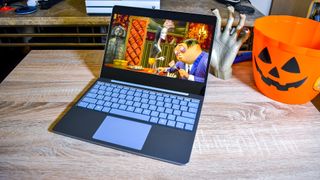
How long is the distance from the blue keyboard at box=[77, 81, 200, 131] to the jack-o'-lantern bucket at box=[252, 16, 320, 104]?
0.18m

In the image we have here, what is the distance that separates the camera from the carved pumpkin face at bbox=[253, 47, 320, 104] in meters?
0.52

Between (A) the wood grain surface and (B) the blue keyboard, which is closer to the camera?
(B) the blue keyboard

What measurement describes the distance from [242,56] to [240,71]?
72 millimetres

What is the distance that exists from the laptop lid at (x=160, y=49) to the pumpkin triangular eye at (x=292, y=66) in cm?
16

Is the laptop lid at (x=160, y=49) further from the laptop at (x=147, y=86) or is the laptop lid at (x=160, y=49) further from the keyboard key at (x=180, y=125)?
the keyboard key at (x=180, y=125)

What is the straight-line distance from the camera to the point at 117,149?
447 millimetres

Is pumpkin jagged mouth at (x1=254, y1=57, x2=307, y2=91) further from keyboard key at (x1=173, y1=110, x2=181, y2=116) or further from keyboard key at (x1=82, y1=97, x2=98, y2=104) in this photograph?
keyboard key at (x1=82, y1=97, x2=98, y2=104)

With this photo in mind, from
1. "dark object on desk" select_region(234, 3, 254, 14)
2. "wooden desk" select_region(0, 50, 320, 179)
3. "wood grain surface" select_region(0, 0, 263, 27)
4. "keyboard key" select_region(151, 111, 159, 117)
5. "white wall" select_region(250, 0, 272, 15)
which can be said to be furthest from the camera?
"white wall" select_region(250, 0, 272, 15)

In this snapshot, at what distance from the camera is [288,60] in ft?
1.71

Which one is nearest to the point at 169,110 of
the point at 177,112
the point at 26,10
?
the point at 177,112

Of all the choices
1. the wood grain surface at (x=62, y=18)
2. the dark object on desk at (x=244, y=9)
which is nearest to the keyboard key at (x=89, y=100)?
the wood grain surface at (x=62, y=18)

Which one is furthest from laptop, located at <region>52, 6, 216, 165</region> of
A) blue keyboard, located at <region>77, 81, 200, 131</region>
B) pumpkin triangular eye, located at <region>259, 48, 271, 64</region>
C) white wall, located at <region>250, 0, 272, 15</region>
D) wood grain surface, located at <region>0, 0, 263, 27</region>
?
white wall, located at <region>250, 0, 272, 15</region>

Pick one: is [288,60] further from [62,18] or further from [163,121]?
[62,18]

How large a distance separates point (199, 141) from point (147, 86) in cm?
19
